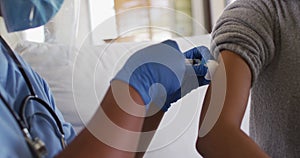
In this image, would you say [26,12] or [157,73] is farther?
[26,12]

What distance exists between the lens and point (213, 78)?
66 cm

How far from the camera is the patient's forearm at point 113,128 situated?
532 mm

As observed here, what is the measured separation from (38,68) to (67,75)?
0.43ft

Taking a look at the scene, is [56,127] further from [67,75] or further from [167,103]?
[67,75]

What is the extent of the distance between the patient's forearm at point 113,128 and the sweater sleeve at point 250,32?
0.62ft

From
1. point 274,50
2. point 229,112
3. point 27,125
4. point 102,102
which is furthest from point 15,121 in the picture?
point 274,50

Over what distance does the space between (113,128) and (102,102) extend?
51mm

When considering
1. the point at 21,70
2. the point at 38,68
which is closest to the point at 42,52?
the point at 38,68

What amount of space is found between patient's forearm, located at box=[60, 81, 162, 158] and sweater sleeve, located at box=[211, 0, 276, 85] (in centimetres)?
19

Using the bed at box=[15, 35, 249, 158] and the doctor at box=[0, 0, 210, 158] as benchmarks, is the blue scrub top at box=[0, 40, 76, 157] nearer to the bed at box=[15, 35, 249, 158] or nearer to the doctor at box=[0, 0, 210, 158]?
the doctor at box=[0, 0, 210, 158]

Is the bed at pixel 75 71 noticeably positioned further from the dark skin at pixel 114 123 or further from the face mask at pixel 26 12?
the dark skin at pixel 114 123

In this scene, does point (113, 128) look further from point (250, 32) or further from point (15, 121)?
point (250, 32)

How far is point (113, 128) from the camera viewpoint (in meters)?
0.55

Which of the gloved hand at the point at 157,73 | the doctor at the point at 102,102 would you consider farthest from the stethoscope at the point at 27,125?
the gloved hand at the point at 157,73
